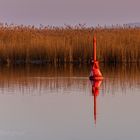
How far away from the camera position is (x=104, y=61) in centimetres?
2731

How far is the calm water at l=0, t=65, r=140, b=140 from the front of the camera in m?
10.5

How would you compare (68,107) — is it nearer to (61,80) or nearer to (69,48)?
(61,80)

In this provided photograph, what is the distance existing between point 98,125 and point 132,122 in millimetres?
605

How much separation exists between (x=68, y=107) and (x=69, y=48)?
14522 millimetres

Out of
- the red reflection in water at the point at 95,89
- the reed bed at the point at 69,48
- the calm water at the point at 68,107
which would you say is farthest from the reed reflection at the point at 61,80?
the reed bed at the point at 69,48

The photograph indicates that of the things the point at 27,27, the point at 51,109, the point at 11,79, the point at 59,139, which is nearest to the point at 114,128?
the point at 59,139

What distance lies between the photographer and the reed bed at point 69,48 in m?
27.3

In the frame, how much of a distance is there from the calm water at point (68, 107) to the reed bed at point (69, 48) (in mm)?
6730

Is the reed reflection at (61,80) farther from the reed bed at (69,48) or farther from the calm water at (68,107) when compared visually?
the reed bed at (69,48)

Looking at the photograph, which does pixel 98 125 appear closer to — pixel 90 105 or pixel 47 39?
pixel 90 105

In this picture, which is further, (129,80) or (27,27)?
(27,27)

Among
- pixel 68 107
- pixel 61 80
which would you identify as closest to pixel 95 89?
pixel 61 80

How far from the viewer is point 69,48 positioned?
1091 inches

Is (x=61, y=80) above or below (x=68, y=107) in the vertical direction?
above
